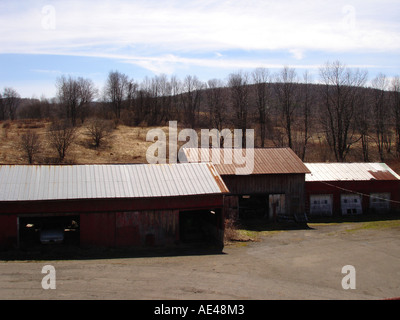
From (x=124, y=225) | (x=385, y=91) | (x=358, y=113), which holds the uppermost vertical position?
(x=385, y=91)

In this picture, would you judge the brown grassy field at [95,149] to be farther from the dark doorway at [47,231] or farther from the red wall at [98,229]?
the red wall at [98,229]

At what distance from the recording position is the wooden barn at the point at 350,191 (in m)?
30.4

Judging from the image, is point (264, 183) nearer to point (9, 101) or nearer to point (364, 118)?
point (364, 118)

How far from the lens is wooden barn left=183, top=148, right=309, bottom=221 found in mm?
27703

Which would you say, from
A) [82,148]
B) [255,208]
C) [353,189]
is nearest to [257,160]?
[255,208]

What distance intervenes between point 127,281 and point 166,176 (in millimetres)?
8530

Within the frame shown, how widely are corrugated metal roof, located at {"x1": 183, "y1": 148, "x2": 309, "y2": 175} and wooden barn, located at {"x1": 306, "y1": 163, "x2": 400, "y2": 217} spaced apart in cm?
206

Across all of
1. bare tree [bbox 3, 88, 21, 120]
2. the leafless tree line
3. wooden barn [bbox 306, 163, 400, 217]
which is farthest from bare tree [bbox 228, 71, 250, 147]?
bare tree [bbox 3, 88, 21, 120]

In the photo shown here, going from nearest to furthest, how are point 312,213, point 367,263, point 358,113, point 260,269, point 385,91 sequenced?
point 260,269 → point 367,263 → point 312,213 → point 358,113 → point 385,91

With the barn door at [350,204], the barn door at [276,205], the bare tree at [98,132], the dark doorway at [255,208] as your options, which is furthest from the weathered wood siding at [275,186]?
the bare tree at [98,132]

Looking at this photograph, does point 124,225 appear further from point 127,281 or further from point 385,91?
point 385,91

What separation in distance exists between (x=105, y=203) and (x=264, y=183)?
13.1m
